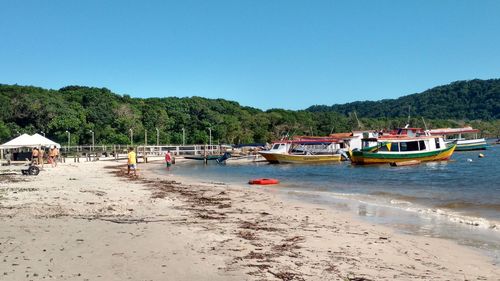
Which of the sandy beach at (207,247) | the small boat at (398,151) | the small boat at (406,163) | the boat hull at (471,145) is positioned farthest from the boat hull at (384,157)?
the boat hull at (471,145)

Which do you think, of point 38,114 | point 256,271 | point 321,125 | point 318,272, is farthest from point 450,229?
point 321,125

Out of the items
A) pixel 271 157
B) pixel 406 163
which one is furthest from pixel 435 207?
pixel 271 157

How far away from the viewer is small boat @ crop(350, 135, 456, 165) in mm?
40500

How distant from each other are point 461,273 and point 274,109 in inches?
5954

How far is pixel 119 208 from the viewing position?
11.5m

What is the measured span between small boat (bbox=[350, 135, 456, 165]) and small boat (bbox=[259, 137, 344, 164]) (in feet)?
20.4

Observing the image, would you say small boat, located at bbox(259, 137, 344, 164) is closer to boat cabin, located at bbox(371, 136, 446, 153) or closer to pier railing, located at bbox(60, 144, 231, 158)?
boat cabin, located at bbox(371, 136, 446, 153)

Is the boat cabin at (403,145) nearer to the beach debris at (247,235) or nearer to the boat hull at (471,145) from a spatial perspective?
the beach debris at (247,235)

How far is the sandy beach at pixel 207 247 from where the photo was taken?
5.91 m

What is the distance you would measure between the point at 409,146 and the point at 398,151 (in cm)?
132

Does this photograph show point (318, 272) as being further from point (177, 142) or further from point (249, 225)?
point (177, 142)

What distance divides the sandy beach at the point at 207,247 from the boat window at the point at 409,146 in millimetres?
31611

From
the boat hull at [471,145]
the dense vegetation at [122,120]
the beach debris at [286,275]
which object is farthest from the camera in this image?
the boat hull at [471,145]

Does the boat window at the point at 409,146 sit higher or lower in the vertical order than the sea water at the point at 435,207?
higher
